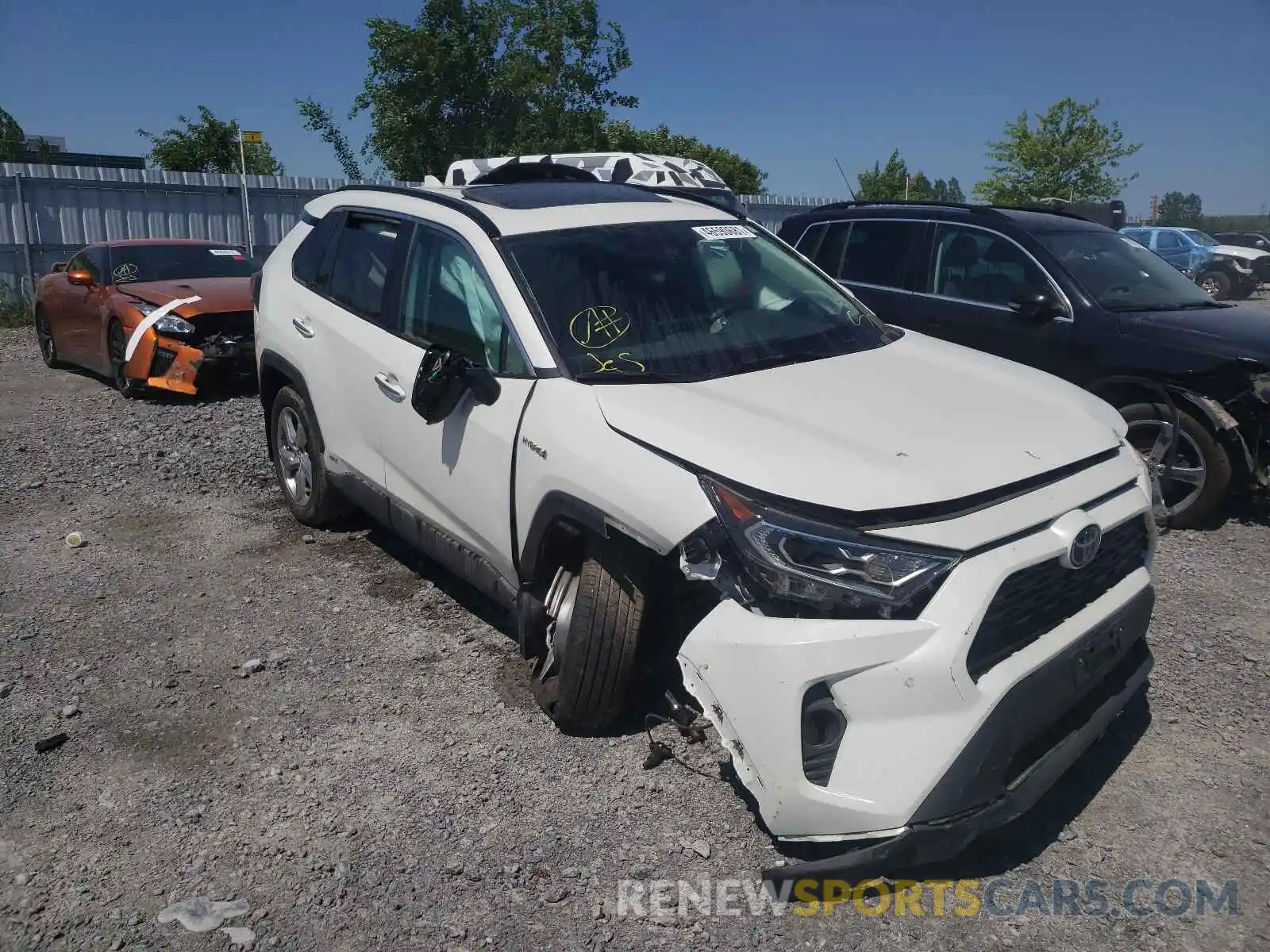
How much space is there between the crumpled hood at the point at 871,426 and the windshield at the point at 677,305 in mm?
162

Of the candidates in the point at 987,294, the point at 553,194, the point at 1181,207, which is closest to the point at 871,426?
the point at 553,194

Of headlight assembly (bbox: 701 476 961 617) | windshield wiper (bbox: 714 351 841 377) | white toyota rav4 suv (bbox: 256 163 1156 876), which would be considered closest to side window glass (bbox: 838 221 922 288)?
white toyota rav4 suv (bbox: 256 163 1156 876)

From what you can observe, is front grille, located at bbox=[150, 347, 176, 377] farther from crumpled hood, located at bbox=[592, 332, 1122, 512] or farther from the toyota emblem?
the toyota emblem

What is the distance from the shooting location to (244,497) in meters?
6.64

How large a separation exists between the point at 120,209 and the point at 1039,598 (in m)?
18.0

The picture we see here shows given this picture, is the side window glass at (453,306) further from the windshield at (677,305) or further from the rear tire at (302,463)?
the rear tire at (302,463)

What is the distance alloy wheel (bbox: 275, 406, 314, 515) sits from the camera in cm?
562

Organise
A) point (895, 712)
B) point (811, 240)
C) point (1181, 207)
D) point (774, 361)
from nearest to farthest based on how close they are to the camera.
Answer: point (895, 712) < point (774, 361) < point (811, 240) < point (1181, 207)

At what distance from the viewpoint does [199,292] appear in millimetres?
9578

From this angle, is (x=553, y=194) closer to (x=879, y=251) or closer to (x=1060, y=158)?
(x=879, y=251)

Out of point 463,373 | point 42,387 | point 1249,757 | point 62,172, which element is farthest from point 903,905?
point 62,172

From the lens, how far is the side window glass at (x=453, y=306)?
387 cm

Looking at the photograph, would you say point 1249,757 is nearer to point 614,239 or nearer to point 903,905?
point 903,905

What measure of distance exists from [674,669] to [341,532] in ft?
9.26
